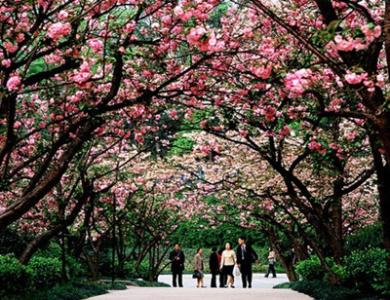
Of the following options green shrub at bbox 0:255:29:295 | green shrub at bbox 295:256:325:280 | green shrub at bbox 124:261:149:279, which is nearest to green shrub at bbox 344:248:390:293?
green shrub at bbox 295:256:325:280

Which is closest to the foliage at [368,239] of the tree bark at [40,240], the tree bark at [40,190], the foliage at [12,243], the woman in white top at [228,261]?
the tree bark at [40,240]

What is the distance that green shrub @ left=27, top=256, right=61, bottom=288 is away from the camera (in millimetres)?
13886

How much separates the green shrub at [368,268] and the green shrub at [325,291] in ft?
0.76

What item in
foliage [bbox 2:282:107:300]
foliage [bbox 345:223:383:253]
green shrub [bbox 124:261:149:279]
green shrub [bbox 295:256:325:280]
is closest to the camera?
foliage [bbox 2:282:107:300]

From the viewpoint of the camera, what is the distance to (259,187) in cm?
1788

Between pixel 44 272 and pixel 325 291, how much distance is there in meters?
5.97

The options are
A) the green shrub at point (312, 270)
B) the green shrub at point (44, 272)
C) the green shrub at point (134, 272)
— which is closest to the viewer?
the green shrub at point (44, 272)

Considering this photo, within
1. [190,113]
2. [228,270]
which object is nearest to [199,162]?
[228,270]

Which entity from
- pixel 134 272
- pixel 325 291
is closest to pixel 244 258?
pixel 134 272

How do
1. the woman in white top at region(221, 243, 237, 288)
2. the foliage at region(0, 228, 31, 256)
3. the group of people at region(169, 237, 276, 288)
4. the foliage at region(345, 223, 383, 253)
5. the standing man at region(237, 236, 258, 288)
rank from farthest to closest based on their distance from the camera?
the woman in white top at region(221, 243, 237, 288) → the group of people at region(169, 237, 276, 288) → the standing man at region(237, 236, 258, 288) → the foliage at region(0, 228, 31, 256) → the foliage at region(345, 223, 383, 253)

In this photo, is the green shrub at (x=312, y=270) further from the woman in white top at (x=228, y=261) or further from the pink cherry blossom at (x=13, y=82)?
the pink cherry blossom at (x=13, y=82)

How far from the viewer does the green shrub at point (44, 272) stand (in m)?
13.9

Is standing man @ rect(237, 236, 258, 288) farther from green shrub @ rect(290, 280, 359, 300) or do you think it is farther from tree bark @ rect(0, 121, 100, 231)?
tree bark @ rect(0, 121, 100, 231)

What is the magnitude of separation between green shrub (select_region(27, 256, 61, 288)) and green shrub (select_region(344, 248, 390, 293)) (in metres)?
6.12
